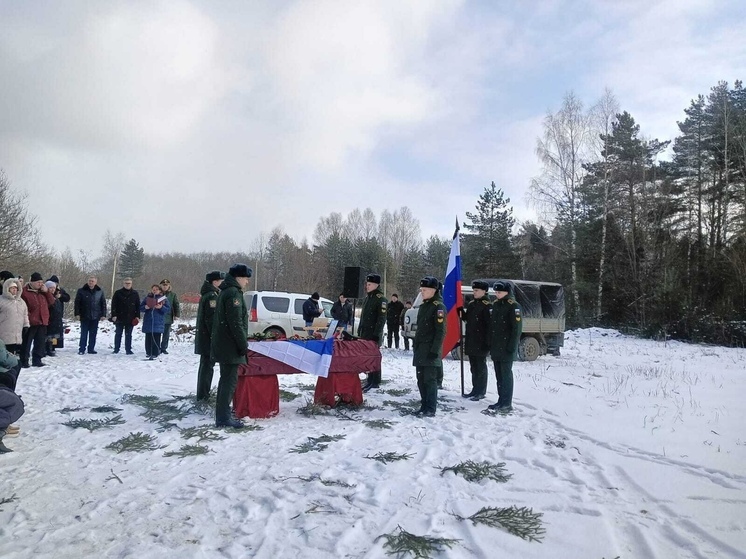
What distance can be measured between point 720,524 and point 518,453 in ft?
5.69

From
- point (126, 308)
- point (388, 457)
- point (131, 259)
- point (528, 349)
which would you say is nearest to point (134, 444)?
point (388, 457)

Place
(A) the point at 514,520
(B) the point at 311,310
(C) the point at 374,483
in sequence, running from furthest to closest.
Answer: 1. (B) the point at 311,310
2. (C) the point at 374,483
3. (A) the point at 514,520

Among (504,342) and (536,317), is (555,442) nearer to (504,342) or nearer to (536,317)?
(504,342)

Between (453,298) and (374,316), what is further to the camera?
(453,298)

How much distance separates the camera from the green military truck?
13.0 m

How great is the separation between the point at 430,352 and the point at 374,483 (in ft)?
7.96

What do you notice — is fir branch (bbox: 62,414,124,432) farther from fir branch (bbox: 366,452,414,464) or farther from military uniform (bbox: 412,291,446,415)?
military uniform (bbox: 412,291,446,415)

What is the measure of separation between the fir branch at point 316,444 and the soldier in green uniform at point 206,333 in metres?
2.11

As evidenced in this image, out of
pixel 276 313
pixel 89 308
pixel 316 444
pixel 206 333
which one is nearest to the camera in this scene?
pixel 316 444

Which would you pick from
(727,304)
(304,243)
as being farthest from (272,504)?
(304,243)

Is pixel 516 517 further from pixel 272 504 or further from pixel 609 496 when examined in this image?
pixel 272 504

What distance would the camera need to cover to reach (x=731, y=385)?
9078mm

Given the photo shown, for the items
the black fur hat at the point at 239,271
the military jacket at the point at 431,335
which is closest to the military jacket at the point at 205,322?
the black fur hat at the point at 239,271

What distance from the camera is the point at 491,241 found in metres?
34.7
